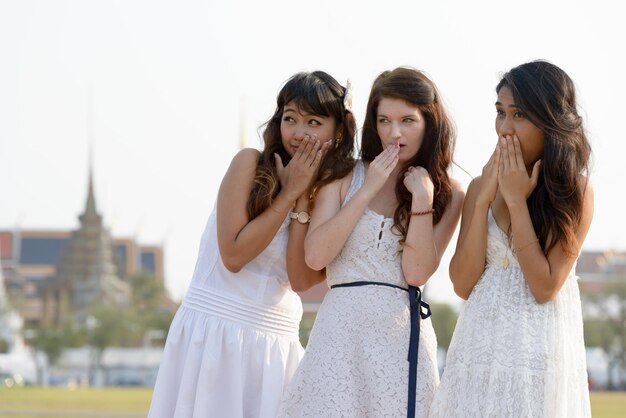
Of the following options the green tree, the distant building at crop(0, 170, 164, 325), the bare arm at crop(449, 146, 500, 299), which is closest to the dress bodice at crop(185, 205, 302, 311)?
the bare arm at crop(449, 146, 500, 299)

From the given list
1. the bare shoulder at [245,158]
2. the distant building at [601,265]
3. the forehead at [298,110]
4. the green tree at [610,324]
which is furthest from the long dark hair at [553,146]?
the distant building at [601,265]

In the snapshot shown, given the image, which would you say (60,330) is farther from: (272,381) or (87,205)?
(272,381)

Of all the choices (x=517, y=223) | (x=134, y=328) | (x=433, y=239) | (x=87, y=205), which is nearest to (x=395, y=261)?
(x=433, y=239)

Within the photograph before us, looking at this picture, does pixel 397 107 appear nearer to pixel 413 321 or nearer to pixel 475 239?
pixel 475 239

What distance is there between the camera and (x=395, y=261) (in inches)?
→ 139

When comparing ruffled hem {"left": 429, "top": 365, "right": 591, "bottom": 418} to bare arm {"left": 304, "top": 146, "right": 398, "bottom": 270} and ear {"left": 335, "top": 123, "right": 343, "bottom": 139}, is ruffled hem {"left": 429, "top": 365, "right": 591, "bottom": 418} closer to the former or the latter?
bare arm {"left": 304, "top": 146, "right": 398, "bottom": 270}

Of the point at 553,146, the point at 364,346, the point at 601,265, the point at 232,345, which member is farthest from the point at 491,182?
the point at 601,265

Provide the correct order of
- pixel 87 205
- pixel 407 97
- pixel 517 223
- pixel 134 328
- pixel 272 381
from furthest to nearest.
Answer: pixel 87 205, pixel 134 328, pixel 272 381, pixel 407 97, pixel 517 223

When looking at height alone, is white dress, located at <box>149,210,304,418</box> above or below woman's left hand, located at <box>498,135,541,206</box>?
below

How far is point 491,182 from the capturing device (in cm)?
339

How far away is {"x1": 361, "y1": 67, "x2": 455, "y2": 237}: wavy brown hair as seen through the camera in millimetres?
3551

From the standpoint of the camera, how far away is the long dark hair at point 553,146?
334 centimetres

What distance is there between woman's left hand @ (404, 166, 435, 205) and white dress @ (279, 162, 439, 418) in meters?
0.12

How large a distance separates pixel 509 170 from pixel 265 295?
881 mm
